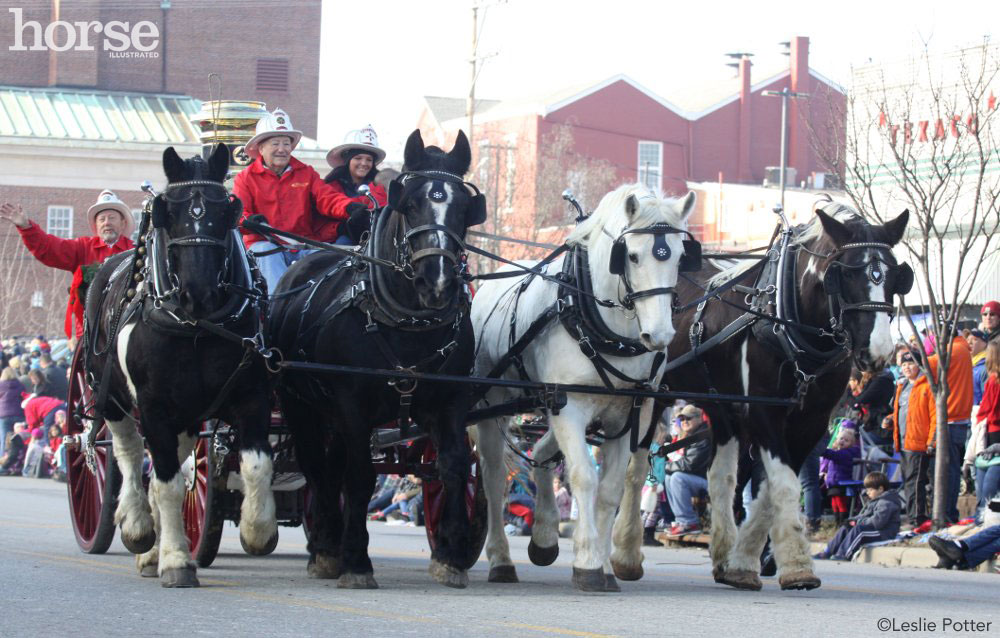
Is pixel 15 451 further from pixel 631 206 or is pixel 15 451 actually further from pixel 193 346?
pixel 631 206

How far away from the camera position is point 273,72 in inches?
2472

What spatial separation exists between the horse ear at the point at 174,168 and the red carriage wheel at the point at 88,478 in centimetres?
236

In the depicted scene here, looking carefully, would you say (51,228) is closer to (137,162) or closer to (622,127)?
(137,162)

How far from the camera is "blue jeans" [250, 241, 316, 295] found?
38.5 feet

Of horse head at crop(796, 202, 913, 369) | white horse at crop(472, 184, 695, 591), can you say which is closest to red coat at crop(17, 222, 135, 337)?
white horse at crop(472, 184, 695, 591)

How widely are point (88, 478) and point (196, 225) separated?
12.5ft

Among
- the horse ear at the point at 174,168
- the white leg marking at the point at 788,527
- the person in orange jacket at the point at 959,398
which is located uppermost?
the horse ear at the point at 174,168

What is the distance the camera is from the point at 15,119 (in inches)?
2055

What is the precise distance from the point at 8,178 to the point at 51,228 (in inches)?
83.4

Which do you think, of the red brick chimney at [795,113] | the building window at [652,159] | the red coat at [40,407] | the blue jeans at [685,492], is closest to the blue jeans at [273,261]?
the blue jeans at [685,492]

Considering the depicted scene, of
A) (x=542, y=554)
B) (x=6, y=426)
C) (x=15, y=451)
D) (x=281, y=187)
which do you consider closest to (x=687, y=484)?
(x=542, y=554)

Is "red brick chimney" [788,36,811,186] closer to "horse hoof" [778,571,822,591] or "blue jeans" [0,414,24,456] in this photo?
"blue jeans" [0,414,24,456]

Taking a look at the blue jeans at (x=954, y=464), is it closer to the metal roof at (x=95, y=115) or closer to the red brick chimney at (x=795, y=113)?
the metal roof at (x=95, y=115)

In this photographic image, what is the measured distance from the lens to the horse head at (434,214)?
9.13 meters
